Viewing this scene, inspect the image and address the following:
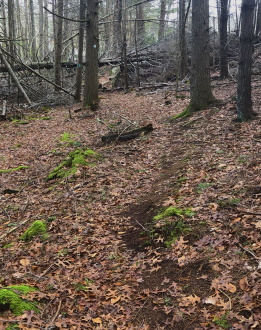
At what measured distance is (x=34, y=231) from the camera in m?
5.44

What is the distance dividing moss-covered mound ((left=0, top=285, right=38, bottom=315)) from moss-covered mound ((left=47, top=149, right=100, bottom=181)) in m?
4.36

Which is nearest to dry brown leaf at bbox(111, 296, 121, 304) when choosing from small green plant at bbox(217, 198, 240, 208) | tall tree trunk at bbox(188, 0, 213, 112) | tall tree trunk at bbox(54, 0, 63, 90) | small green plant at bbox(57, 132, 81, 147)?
small green plant at bbox(217, 198, 240, 208)

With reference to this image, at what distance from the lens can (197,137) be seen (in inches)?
361

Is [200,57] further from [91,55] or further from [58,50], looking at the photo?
[58,50]

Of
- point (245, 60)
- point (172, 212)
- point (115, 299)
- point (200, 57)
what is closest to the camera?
point (115, 299)

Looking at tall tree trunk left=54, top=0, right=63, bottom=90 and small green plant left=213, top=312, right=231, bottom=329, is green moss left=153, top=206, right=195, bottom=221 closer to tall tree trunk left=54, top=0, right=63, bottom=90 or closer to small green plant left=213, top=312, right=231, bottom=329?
small green plant left=213, top=312, right=231, bottom=329

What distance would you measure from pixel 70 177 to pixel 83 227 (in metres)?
2.38

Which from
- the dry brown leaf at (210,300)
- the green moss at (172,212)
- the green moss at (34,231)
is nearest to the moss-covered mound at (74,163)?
the green moss at (34,231)

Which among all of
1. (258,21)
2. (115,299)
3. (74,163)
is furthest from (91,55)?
(115,299)

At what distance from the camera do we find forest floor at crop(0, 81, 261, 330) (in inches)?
129

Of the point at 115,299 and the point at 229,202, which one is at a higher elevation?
the point at 229,202

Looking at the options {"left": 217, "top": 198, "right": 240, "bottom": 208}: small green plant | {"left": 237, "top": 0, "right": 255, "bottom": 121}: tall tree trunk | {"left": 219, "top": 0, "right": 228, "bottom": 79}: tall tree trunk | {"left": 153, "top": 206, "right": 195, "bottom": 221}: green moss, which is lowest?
{"left": 153, "top": 206, "right": 195, "bottom": 221}: green moss

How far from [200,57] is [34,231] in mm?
8522

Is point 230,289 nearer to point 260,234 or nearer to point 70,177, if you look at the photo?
point 260,234
